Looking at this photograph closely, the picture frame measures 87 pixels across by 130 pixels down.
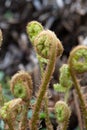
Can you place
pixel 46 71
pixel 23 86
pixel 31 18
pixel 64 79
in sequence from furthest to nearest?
1. pixel 31 18
2. pixel 64 79
3. pixel 23 86
4. pixel 46 71

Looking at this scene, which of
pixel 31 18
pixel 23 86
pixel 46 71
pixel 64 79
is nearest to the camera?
pixel 46 71

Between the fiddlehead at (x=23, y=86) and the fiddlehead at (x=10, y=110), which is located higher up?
the fiddlehead at (x=23, y=86)

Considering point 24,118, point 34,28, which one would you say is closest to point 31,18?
point 34,28

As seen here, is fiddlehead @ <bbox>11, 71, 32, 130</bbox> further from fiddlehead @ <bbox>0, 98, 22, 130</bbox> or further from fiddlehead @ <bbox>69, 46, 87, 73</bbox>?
fiddlehead @ <bbox>69, 46, 87, 73</bbox>

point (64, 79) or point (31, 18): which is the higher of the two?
A: point (31, 18)

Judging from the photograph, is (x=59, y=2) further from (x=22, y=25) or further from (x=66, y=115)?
(x=66, y=115)

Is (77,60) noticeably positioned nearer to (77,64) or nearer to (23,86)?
(77,64)

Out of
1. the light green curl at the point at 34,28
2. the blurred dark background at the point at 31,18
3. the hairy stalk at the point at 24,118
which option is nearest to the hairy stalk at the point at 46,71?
the hairy stalk at the point at 24,118

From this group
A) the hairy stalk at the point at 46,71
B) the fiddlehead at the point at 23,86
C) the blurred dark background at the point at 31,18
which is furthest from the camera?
the blurred dark background at the point at 31,18

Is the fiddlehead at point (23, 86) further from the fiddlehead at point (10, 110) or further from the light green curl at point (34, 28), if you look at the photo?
the light green curl at point (34, 28)

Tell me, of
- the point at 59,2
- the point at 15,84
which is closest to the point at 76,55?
the point at 15,84
